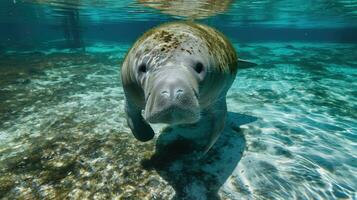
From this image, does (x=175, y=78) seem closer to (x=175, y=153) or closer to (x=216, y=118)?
(x=216, y=118)

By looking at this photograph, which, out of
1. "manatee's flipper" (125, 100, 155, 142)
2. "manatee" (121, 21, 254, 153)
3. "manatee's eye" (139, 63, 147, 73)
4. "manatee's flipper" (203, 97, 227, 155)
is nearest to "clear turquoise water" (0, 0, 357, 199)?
"manatee's flipper" (125, 100, 155, 142)

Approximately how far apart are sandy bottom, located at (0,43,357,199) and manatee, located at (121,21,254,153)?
0.54m

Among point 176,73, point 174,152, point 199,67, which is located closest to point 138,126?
point 174,152

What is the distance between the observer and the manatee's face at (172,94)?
221 cm

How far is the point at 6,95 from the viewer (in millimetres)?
7453

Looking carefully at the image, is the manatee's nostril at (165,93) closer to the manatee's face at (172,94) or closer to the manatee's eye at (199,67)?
the manatee's face at (172,94)

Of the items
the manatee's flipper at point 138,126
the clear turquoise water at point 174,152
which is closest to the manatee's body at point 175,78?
the manatee's flipper at point 138,126

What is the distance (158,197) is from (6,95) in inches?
245

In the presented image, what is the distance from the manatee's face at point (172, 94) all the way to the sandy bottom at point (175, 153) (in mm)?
1348

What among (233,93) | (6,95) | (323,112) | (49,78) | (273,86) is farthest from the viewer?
(49,78)

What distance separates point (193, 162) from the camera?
3.91 meters

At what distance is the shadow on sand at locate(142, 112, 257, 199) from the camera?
3398 mm

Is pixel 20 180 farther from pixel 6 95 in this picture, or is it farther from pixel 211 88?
pixel 6 95

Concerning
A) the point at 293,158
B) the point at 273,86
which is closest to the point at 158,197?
the point at 293,158
